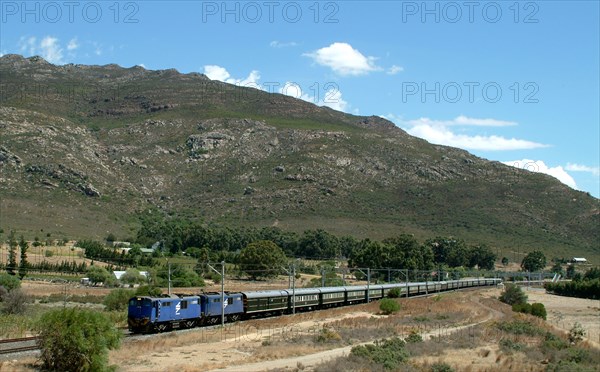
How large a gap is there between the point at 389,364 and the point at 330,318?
98.9 feet

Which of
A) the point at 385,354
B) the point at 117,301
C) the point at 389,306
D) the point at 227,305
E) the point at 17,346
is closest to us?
the point at 385,354

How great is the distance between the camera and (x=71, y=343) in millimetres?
27188

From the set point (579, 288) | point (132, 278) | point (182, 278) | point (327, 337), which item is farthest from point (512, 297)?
point (327, 337)

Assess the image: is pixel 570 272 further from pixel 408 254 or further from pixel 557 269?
pixel 408 254

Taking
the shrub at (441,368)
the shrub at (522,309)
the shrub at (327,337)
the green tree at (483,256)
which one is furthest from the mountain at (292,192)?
the shrub at (441,368)

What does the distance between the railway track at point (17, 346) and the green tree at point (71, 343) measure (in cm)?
273

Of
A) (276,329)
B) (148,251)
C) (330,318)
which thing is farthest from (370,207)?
(276,329)

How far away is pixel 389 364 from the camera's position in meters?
28.2

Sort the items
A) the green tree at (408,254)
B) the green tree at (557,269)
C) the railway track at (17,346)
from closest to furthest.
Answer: the railway track at (17,346) → the green tree at (408,254) → the green tree at (557,269)

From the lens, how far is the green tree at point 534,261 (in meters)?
141

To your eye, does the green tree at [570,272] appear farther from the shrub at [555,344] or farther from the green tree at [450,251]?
the shrub at [555,344]

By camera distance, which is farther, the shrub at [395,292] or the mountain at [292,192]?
the mountain at [292,192]

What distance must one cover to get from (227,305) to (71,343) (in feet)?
72.9

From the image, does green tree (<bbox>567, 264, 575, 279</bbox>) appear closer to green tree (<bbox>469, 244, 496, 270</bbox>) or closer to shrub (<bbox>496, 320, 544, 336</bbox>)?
green tree (<bbox>469, 244, 496, 270</bbox>)
